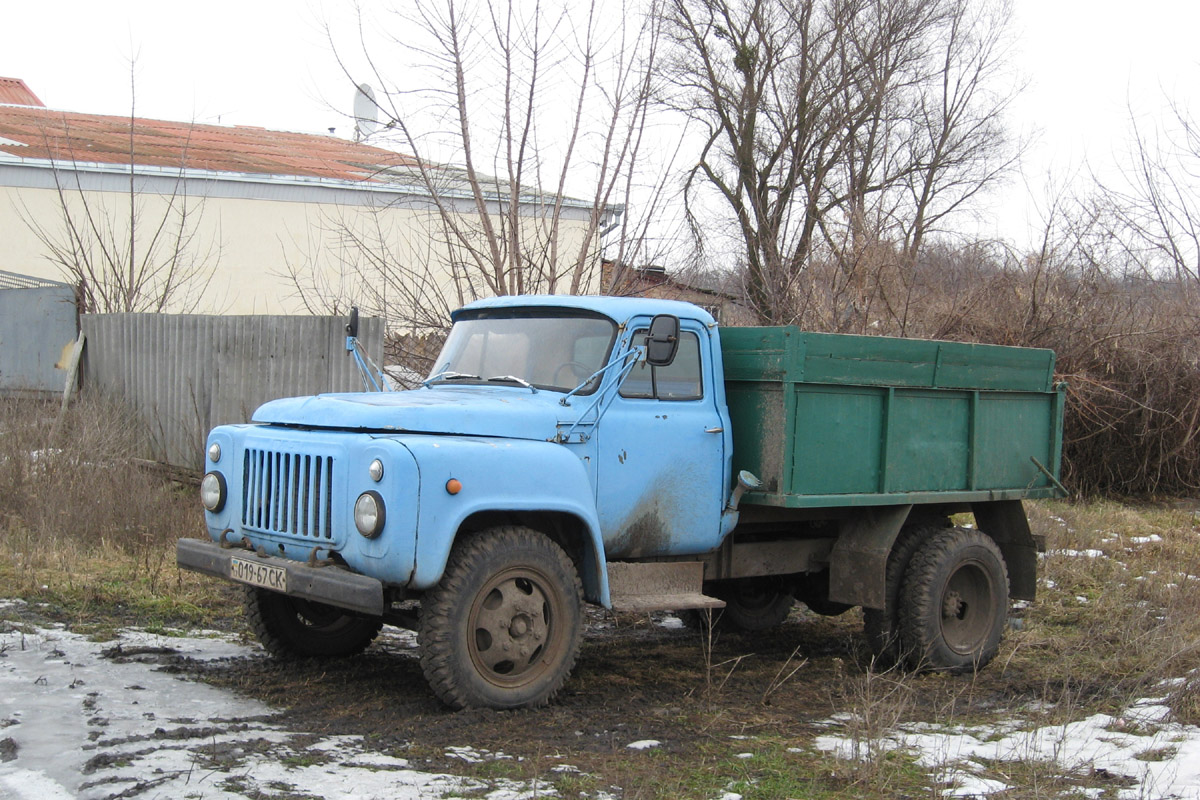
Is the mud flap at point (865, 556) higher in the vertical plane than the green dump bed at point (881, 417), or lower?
lower

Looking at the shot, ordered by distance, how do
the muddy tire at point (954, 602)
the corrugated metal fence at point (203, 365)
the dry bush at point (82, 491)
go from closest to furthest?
the muddy tire at point (954, 602) < the dry bush at point (82, 491) < the corrugated metal fence at point (203, 365)

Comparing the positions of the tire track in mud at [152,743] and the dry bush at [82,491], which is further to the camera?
the dry bush at [82,491]

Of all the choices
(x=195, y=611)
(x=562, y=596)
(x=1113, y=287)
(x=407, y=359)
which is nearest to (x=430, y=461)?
(x=562, y=596)

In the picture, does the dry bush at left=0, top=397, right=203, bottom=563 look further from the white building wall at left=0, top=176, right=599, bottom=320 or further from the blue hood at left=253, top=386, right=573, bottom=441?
the white building wall at left=0, top=176, right=599, bottom=320

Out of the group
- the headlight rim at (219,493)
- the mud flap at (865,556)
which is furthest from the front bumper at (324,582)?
the mud flap at (865,556)

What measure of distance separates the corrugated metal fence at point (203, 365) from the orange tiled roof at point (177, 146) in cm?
719

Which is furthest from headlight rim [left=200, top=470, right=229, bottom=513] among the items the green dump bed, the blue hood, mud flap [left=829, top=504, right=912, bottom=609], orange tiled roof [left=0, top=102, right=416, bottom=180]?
orange tiled roof [left=0, top=102, right=416, bottom=180]

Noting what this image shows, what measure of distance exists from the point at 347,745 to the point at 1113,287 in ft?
39.9

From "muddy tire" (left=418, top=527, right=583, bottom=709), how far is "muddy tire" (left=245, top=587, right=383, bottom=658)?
1.06m

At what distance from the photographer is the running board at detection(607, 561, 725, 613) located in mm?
5734

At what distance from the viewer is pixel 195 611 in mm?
7172

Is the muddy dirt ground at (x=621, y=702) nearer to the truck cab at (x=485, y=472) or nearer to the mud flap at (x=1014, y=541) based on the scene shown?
the truck cab at (x=485, y=472)

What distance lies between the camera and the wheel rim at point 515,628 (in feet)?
17.0

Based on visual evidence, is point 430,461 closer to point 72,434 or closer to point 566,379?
point 566,379
